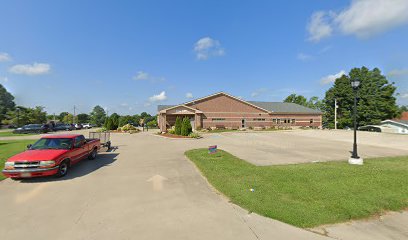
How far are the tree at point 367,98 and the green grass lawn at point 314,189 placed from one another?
40.3m

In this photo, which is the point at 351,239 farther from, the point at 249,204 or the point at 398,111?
the point at 398,111

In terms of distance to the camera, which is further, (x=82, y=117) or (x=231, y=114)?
(x=82, y=117)

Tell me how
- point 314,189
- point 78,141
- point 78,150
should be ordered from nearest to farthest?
point 314,189 < point 78,150 < point 78,141

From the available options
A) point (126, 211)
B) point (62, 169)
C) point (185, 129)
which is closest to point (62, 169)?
point (62, 169)

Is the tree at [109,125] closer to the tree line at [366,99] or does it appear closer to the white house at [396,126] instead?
the tree line at [366,99]

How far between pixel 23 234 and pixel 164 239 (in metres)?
3.02

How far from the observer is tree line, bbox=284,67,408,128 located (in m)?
39.2

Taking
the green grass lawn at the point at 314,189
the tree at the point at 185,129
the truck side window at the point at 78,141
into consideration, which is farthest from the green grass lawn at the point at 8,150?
the tree at the point at 185,129

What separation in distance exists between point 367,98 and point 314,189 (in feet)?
156

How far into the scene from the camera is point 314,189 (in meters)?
6.05

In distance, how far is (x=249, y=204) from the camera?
16.8 ft

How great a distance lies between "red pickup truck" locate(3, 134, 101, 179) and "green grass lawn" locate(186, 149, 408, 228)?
5944 millimetres

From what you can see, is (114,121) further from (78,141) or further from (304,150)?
(304,150)

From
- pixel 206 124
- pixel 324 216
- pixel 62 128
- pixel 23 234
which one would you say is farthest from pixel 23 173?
pixel 62 128
